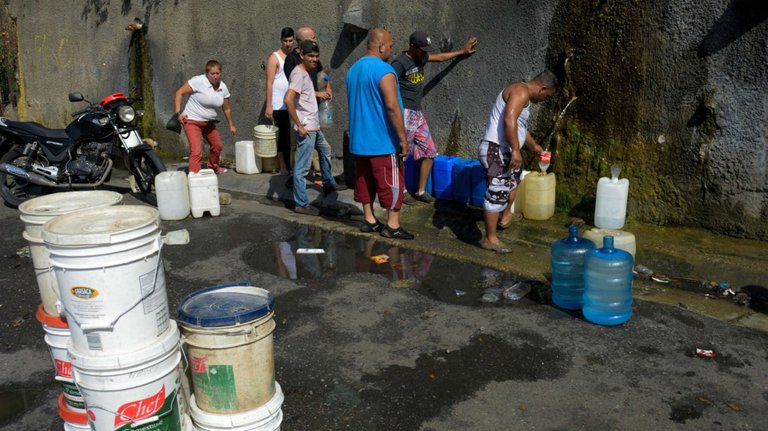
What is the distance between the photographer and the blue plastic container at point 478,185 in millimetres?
7613

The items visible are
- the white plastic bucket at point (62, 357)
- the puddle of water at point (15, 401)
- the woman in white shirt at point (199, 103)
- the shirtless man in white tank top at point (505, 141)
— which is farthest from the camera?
the woman in white shirt at point (199, 103)

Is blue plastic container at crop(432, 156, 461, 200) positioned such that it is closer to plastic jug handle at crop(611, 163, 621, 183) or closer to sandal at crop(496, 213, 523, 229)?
sandal at crop(496, 213, 523, 229)

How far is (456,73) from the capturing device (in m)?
8.11

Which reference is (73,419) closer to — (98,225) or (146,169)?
(98,225)

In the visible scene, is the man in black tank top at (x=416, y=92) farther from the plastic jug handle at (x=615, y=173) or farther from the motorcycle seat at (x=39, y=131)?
the motorcycle seat at (x=39, y=131)

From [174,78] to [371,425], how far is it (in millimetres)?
9772

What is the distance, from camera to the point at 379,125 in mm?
6570

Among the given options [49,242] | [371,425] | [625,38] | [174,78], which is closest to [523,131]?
[625,38]

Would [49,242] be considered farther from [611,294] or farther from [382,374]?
[611,294]

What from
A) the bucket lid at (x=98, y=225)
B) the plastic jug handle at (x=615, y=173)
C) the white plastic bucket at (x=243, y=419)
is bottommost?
the white plastic bucket at (x=243, y=419)

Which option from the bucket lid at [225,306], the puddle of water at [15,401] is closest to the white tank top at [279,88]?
the puddle of water at [15,401]

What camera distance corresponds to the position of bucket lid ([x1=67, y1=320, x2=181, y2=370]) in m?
2.89

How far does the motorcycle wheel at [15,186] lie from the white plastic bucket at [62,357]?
622cm

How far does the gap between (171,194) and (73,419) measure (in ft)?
15.5
